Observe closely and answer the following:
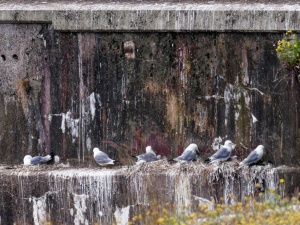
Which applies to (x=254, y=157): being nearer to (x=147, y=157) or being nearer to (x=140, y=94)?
(x=147, y=157)

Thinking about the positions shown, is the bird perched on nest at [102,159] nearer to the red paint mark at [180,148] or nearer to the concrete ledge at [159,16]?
the red paint mark at [180,148]

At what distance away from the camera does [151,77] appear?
11.9 metres

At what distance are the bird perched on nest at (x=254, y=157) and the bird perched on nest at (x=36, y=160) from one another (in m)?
2.50

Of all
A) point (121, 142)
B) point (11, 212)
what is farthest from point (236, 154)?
point (11, 212)

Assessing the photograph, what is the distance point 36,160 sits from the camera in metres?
12.2

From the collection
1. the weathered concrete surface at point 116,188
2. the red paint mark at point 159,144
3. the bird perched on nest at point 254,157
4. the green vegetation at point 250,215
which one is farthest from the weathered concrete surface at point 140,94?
the green vegetation at point 250,215

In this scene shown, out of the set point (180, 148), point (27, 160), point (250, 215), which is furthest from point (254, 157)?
point (27, 160)

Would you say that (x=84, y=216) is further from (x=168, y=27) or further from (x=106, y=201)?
(x=168, y=27)

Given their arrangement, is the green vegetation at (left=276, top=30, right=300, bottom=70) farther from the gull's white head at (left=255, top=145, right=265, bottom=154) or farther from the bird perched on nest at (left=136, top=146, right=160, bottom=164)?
the bird perched on nest at (left=136, top=146, right=160, bottom=164)

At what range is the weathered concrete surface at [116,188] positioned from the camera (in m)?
11.2

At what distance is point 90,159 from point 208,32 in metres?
2.15

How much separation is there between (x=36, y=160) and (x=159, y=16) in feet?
7.61

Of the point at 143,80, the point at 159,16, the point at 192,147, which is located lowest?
the point at 192,147

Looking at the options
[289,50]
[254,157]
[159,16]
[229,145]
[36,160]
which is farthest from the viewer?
[36,160]
